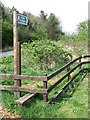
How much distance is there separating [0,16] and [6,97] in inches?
1039

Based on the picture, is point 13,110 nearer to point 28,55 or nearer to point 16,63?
point 16,63

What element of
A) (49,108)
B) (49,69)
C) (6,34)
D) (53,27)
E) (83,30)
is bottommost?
(49,108)

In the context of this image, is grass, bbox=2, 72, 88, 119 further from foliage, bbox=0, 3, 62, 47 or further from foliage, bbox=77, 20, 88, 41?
foliage, bbox=0, 3, 62, 47

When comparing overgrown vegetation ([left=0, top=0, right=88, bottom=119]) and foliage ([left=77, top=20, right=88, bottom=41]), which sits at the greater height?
foliage ([left=77, top=20, right=88, bottom=41])

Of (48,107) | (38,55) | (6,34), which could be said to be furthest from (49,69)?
(6,34)

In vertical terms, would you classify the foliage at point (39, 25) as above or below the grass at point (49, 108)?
above

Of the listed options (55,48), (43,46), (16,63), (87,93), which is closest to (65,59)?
(55,48)

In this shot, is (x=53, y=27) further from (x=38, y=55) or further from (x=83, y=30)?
(x=38, y=55)

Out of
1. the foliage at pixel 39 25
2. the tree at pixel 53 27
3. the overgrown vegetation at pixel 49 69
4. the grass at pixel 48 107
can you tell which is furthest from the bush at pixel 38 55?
the tree at pixel 53 27

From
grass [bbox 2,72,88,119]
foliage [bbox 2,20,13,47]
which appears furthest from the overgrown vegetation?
foliage [bbox 2,20,13,47]

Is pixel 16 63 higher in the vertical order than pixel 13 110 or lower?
higher

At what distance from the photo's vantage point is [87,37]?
17.3m

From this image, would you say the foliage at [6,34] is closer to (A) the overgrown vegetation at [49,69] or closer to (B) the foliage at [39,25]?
(B) the foliage at [39,25]

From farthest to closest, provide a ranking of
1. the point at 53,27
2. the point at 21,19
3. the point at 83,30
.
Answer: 1. the point at 53,27
2. the point at 83,30
3. the point at 21,19
